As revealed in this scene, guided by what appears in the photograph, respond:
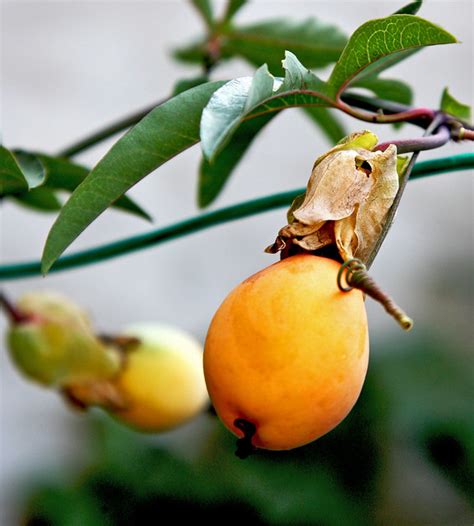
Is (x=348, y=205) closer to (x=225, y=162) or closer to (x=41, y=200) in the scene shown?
(x=225, y=162)

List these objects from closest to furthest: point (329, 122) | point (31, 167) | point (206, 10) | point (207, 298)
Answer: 1. point (31, 167)
2. point (329, 122)
3. point (206, 10)
4. point (207, 298)

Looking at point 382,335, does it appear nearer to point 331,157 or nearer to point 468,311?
point 468,311

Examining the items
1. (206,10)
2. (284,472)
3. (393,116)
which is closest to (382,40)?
(393,116)

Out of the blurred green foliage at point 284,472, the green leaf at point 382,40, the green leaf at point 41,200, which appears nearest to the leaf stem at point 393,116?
the green leaf at point 382,40

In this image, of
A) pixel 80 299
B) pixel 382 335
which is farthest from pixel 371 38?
pixel 80 299

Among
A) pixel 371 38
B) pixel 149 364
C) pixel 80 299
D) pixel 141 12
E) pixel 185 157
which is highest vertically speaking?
pixel 371 38

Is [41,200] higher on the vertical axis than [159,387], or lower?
higher

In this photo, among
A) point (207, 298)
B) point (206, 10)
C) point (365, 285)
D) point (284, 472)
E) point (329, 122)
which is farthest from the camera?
point (207, 298)

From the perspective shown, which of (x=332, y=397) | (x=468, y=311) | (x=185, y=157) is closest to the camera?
(x=332, y=397)
